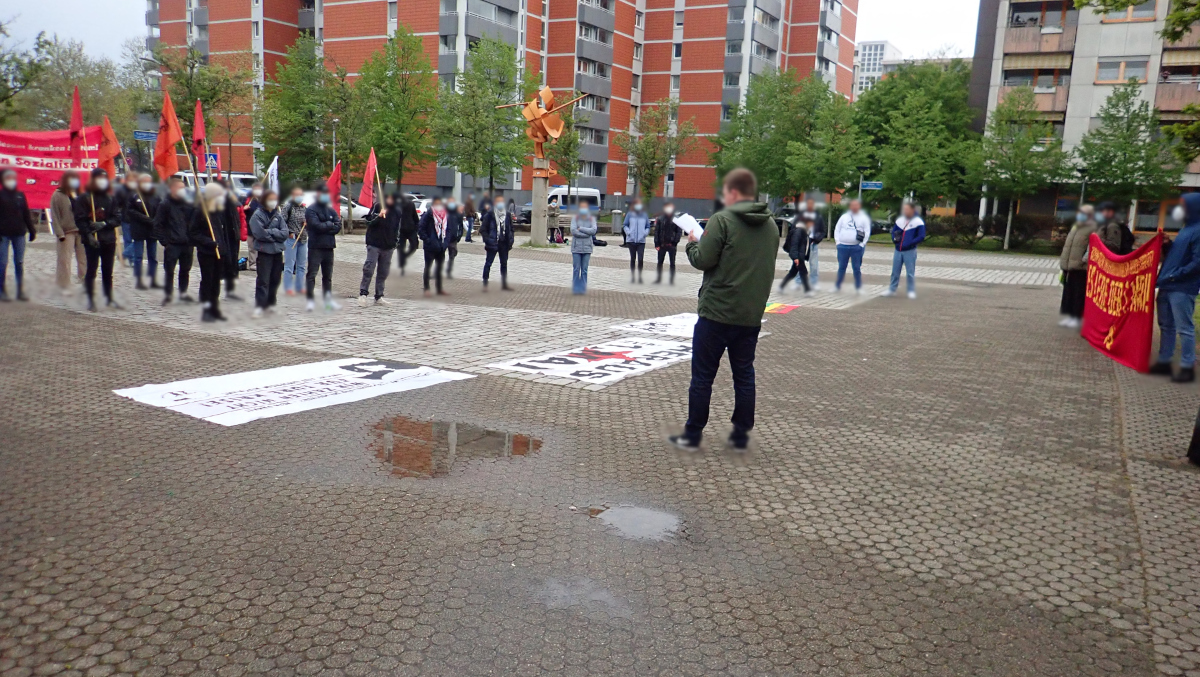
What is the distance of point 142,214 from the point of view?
5.49 meters

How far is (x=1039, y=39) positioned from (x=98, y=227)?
7.44 m

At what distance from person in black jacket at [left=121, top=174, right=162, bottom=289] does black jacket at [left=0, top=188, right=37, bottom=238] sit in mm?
567

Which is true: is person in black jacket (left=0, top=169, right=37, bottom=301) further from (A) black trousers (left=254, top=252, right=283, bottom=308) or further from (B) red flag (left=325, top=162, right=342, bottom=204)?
(B) red flag (left=325, top=162, right=342, bottom=204)

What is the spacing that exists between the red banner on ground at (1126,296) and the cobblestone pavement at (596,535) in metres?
1.32

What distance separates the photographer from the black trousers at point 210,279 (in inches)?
216

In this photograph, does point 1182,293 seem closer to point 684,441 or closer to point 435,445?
point 684,441

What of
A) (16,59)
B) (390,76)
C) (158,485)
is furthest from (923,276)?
(158,485)

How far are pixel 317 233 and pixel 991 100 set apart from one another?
5.79 m

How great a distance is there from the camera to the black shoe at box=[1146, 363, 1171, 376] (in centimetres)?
697

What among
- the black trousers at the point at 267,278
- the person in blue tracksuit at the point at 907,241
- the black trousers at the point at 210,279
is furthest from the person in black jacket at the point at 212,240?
the person in blue tracksuit at the point at 907,241

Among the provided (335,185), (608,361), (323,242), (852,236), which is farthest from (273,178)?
(608,361)

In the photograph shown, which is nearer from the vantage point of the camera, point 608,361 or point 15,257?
point 15,257

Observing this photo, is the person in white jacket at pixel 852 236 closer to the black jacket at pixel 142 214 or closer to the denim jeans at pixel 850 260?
the denim jeans at pixel 850 260

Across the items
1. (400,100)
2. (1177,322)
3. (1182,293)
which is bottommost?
(1177,322)
